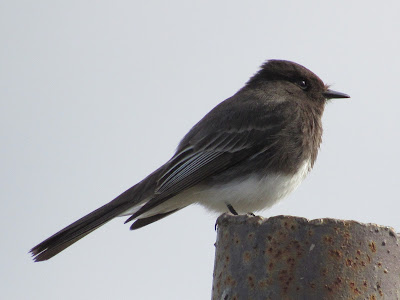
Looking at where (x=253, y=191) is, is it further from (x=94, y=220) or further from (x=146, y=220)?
(x=94, y=220)

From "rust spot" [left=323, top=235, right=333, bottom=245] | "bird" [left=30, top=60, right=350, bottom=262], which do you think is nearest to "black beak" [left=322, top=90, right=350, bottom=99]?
"bird" [left=30, top=60, right=350, bottom=262]

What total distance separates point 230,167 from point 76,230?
1430 mm

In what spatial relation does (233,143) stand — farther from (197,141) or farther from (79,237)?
(79,237)

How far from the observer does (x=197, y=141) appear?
6.85m

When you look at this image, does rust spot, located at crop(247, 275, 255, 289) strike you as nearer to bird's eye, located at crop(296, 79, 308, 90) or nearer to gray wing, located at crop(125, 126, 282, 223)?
gray wing, located at crop(125, 126, 282, 223)

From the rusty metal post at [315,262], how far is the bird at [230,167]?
271 cm

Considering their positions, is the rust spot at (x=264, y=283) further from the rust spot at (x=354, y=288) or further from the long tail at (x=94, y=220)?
the long tail at (x=94, y=220)

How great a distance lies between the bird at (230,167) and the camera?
21.0 feet

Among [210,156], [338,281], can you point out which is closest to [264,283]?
[338,281]

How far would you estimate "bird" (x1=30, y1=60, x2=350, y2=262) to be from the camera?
639 centimetres

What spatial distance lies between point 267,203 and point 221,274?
2.94 m

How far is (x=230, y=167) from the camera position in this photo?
6555 millimetres

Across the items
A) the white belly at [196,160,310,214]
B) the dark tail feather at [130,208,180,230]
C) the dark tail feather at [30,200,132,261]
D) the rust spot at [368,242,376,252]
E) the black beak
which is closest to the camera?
the rust spot at [368,242,376,252]

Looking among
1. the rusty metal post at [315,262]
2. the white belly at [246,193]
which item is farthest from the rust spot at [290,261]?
the white belly at [246,193]
